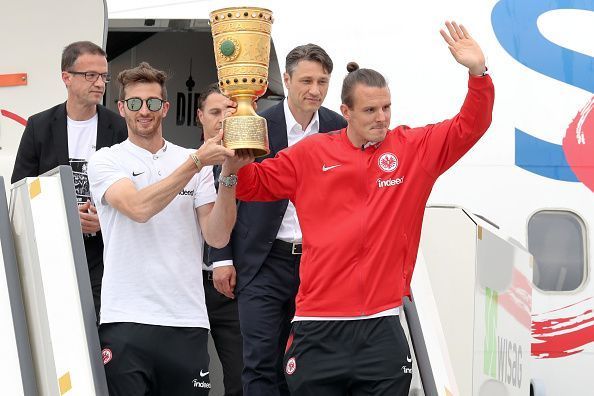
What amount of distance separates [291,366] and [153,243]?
0.75 metres

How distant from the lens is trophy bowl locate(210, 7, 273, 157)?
4.49 metres

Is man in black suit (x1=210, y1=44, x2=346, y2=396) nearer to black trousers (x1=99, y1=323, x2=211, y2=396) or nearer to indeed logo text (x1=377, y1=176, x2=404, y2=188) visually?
black trousers (x1=99, y1=323, x2=211, y2=396)

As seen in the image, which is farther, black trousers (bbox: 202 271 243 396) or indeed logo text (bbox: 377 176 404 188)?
black trousers (bbox: 202 271 243 396)

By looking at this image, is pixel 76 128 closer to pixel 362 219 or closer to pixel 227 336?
pixel 227 336

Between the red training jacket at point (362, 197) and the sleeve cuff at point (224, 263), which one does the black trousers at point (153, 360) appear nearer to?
the red training jacket at point (362, 197)

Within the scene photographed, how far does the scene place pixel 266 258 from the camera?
17.8 ft

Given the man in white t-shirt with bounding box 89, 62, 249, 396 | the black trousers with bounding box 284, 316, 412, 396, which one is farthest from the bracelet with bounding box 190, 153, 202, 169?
the black trousers with bounding box 284, 316, 412, 396

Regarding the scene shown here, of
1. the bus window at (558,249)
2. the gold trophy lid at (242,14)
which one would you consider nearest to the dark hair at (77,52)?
the gold trophy lid at (242,14)

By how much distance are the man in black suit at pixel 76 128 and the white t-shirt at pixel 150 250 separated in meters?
0.67

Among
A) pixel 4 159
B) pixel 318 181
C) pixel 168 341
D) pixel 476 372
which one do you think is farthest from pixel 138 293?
pixel 4 159

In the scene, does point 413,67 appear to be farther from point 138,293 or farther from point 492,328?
point 138,293

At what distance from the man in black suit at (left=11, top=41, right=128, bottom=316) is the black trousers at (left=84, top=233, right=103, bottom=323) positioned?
0.20 m

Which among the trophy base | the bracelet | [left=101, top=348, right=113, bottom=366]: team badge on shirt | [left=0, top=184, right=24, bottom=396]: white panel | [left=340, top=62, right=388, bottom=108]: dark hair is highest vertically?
[left=340, top=62, right=388, bottom=108]: dark hair

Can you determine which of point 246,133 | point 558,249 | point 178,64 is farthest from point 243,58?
point 178,64
